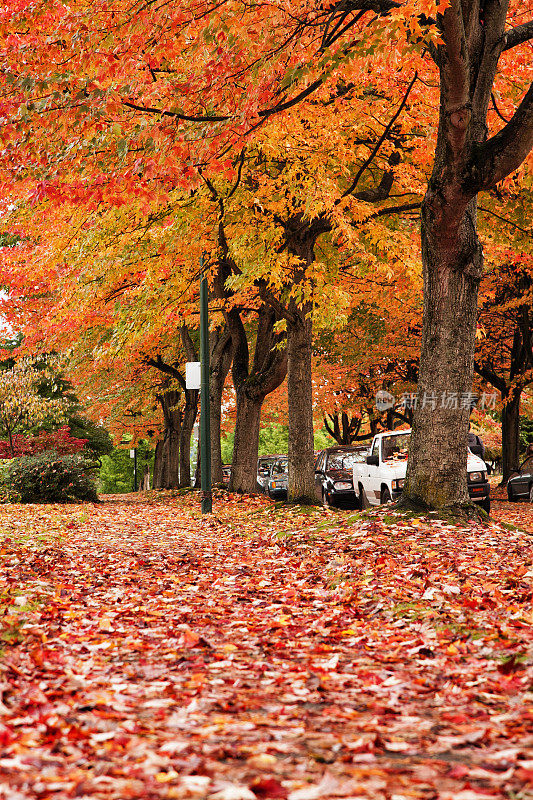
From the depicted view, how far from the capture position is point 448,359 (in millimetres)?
10078

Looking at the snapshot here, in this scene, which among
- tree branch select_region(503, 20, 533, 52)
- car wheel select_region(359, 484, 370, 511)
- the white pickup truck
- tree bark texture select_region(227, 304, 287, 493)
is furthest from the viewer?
tree bark texture select_region(227, 304, 287, 493)

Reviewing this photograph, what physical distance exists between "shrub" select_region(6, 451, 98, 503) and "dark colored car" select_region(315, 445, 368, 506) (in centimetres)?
701

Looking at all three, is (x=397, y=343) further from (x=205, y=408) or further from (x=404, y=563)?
(x=404, y=563)

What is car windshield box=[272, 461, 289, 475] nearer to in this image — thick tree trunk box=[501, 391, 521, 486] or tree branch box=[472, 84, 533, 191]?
thick tree trunk box=[501, 391, 521, 486]

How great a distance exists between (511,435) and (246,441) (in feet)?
35.4

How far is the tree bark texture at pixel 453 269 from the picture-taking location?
941cm

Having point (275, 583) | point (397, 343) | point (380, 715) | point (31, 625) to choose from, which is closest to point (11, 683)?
point (31, 625)

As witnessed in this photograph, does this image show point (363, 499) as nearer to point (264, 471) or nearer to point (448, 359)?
point (448, 359)

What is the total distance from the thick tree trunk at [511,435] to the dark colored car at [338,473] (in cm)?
602

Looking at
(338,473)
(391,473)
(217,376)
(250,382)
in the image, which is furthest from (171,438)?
(391,473)

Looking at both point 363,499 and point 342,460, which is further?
point 342,460

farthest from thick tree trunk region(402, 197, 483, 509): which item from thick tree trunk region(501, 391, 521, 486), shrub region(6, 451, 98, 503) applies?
thick tree trunk region(501, 391, 521, 486)

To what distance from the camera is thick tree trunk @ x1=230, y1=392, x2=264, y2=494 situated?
19.6 m

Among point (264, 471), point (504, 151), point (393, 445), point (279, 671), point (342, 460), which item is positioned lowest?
point (279, 671)
